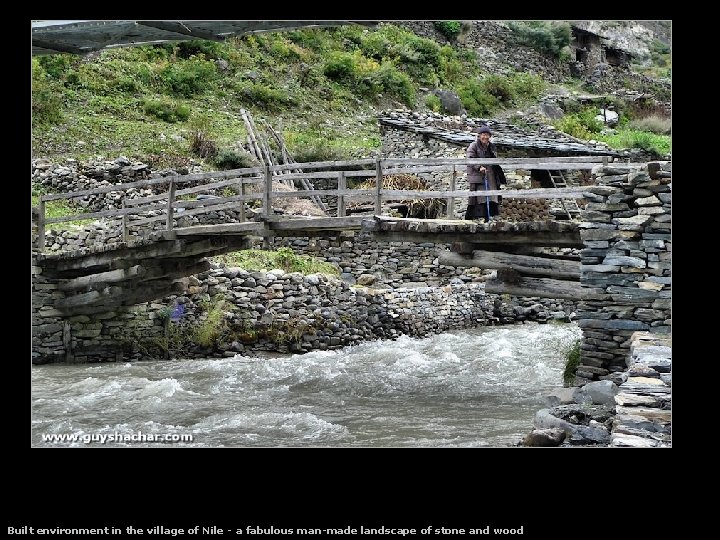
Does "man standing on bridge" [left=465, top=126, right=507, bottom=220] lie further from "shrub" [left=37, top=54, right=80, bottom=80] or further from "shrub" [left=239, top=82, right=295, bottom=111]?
"shrub" [left=37, top=54, right=80, bottom=80]

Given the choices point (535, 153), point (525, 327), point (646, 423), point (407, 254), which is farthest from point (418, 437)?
point (535, 153)

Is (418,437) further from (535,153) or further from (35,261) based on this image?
(535,153)

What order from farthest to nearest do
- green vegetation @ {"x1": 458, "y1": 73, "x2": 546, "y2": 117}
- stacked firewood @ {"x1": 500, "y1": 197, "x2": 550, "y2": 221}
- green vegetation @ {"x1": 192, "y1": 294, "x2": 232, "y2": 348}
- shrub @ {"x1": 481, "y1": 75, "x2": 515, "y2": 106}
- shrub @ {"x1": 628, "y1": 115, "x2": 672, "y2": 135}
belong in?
shrub @ {"x1": 481, "y1": 75, "x2": 515, "y2": 106} → green vegetation @ {"x1": 458, "y1": 73, "x2": 546, "y2": 117} → shrub @ {"x1": 628, "y1": 115, "x2": 672, "y2": 135} → stacked firewood @ {"x1": 500, "y1": 197, "x2": 550, "y2": 221} → green vegetation @ {"x1": 192, "y1": 294, "x2": 232, "y2": 348}

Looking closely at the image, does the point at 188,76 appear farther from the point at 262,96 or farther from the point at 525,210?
the point at 525,210

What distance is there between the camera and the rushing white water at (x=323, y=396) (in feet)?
29.7

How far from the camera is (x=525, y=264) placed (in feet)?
37.0

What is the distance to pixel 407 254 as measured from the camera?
68.0 feet

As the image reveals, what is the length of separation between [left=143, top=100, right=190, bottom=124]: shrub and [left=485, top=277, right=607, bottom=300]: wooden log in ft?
48.7

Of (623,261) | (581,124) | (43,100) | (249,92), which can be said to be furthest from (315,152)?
(623,261)

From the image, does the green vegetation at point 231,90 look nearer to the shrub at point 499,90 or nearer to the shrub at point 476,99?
the shrub at point 476,99

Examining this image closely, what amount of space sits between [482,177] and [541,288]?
1645 millimetres

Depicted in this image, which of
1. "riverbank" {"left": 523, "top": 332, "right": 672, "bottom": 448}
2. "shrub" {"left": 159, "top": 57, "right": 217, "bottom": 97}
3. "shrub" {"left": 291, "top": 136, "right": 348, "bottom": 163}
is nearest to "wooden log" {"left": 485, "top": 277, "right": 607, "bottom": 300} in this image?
"riverbank" {"left": 523, "top": 332, "right": 672, "bottom": 448}

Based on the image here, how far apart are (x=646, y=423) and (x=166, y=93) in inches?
858

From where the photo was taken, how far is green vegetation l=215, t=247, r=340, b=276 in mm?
17734
